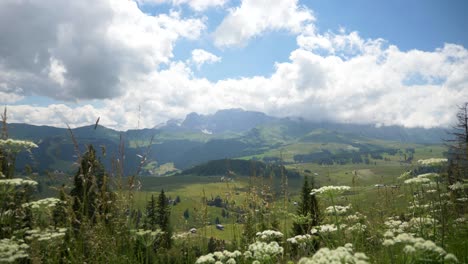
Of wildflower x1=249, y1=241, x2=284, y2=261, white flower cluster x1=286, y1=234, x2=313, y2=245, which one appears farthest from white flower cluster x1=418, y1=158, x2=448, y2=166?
wildflower x1=249, y1=241, x2=284, y2=261

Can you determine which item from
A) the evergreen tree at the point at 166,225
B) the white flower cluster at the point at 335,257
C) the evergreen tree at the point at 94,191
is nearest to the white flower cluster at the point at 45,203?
the evergreen tree at the point at 94,191

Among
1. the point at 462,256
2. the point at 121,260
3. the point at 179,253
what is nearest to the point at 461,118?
the point at 462,256

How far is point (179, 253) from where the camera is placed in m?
8.62

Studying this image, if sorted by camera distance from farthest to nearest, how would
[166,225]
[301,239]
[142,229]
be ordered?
1. [166,225]
2. [142,229]
3. [301,239]

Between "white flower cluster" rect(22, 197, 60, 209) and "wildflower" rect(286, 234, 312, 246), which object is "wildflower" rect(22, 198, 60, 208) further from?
"wildflower" rect(286, 234, 312, 246)

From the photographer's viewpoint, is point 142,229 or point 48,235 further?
point 142,229

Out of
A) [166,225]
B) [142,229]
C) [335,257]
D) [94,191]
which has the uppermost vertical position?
[94,191]

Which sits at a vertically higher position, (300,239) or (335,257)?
(335,257)

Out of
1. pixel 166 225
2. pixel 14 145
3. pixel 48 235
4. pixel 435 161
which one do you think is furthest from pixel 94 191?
pixel 435 161

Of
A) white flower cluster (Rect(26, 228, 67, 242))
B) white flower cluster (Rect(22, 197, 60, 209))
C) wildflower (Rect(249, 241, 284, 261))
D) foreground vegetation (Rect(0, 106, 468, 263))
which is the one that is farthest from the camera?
white flower cluster (Rect(22, 197, 60, 209))

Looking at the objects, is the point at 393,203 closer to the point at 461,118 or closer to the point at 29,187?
the point at 29,187


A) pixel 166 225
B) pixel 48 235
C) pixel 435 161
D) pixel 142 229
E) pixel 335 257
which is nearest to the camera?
pixel 335 257

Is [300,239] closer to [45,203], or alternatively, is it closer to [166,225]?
[166,225]

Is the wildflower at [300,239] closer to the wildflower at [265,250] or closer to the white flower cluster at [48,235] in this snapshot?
the wildflower at [265,250]
